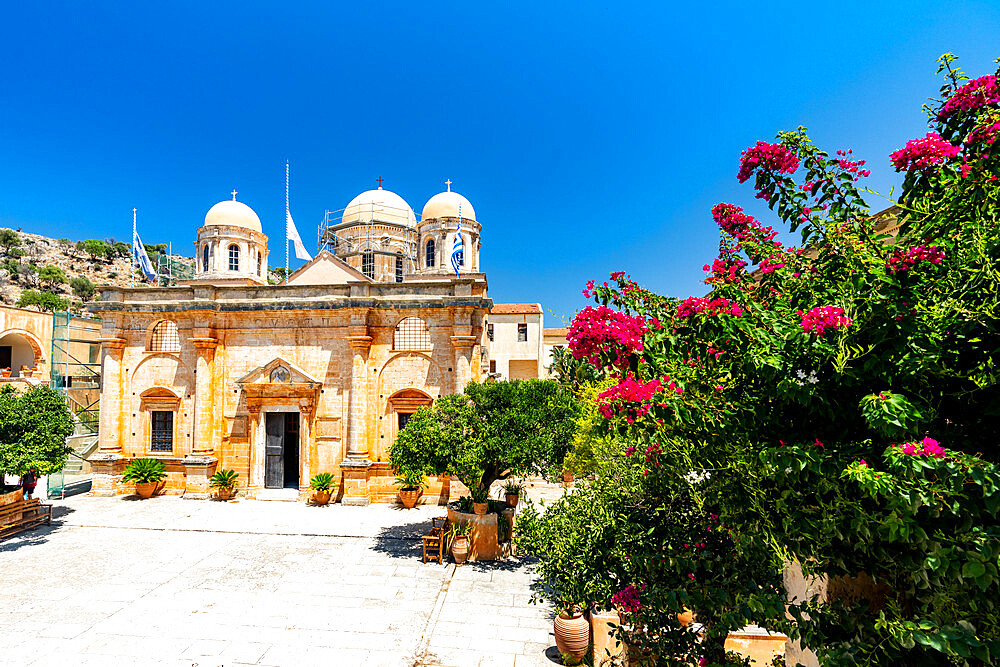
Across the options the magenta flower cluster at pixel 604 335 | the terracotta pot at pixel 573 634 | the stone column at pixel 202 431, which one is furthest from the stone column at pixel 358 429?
the magenta flower cluster at pixel 604 335

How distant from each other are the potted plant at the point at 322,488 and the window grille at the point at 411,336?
509 cm

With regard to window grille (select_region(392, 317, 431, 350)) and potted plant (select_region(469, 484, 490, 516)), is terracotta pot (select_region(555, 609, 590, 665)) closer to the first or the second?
potted plant (select_region(469, 484, 490, 516))

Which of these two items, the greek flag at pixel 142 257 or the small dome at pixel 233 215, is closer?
the greek flag at pixel 142 257

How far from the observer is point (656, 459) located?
156 inches

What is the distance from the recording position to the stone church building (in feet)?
59.0

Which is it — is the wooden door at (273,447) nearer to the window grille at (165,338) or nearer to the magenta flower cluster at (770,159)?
the window grille at (165,338)

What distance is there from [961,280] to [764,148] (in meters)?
1.56

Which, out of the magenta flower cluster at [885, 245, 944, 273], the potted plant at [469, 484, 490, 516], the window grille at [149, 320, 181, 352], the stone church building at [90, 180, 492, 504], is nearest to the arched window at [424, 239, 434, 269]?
the stone church building at [90, 180, 492, 504]

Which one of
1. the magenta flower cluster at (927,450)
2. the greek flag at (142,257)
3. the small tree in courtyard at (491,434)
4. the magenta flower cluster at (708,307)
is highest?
the greek flag at (142,257)

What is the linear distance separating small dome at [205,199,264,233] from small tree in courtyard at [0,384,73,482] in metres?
19.3

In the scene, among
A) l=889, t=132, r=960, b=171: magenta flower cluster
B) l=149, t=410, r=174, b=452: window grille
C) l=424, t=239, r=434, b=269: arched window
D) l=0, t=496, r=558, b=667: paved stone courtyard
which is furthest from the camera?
l=424, t=239, r=434, b=269: arched window

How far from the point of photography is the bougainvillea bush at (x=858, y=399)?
227 centimetres

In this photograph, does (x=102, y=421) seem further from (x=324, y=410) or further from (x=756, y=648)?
(x=756, y=648)

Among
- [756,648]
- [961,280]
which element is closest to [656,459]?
[961,280]
